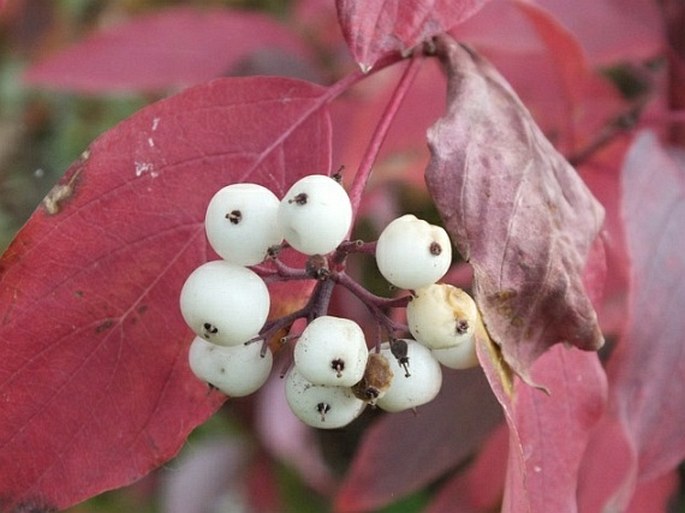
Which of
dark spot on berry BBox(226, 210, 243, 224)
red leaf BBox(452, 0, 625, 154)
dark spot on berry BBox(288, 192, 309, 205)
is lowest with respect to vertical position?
red leaf BBox(452, 0, 625, 154)

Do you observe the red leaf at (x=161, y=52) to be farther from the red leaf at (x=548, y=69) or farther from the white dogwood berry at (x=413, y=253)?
the white dogwood berry at (x=413, y=253)

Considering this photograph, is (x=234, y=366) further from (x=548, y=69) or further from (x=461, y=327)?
(x=548, y=69)

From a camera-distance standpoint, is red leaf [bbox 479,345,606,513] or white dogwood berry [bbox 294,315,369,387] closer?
white dogwood berry [bbox 294,315,369,387]

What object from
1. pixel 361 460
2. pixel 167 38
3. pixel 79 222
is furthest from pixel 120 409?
pixel 167 38

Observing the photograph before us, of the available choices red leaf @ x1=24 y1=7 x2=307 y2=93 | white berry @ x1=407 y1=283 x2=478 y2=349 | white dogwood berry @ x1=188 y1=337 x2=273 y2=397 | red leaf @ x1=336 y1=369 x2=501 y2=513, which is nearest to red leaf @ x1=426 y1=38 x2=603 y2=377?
white berry @ x1=407 y1=283 x2=478 y2=349

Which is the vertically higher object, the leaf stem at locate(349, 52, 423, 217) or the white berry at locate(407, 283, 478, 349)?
the leaf stem at locate(349, 52, 423, 217)

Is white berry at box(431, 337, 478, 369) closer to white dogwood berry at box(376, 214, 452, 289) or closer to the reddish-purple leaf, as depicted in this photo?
white dogwood berry at box(376, 214, 452, 289)

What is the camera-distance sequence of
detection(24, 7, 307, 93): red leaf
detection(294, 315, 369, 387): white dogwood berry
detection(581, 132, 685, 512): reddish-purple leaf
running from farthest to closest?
detection(24, 7, 307, 93): red leaf
detection(581, 132, 685, 512): reddish-purple leaf
detection(294, 315, 369, 387): white dogwood berry
